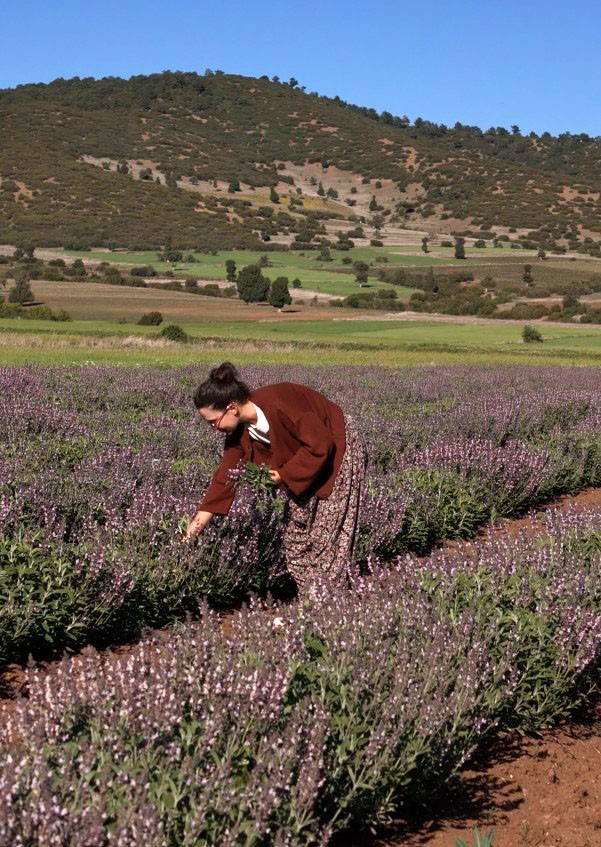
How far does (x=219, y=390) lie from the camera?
4.99 metres

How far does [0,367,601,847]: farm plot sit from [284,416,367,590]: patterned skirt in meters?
0.17

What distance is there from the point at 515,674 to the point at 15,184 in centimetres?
10450

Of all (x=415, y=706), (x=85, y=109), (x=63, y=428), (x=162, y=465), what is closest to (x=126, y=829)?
(x=415, y=706)

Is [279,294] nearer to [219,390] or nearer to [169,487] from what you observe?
[169,487]

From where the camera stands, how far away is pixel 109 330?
129 ft

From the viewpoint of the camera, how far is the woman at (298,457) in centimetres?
511

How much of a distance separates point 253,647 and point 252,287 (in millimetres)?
57850

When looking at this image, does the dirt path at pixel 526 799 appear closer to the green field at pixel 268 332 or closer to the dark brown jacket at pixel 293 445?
the dark brown jacket at pixel 293 445

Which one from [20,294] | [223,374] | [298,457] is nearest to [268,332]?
[20,294]

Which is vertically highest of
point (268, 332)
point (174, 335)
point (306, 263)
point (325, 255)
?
point (325, 255)

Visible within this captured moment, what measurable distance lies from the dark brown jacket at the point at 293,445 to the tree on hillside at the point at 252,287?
56.2 metres

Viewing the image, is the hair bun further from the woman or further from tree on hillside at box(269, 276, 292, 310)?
tree on hillside at box(269, 276, 292, 310)

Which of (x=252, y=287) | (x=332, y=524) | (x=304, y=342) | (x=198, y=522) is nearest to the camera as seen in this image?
(x=332, y=524)

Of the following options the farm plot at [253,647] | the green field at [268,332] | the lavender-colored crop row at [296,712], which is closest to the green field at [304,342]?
the green field at [268,332]
